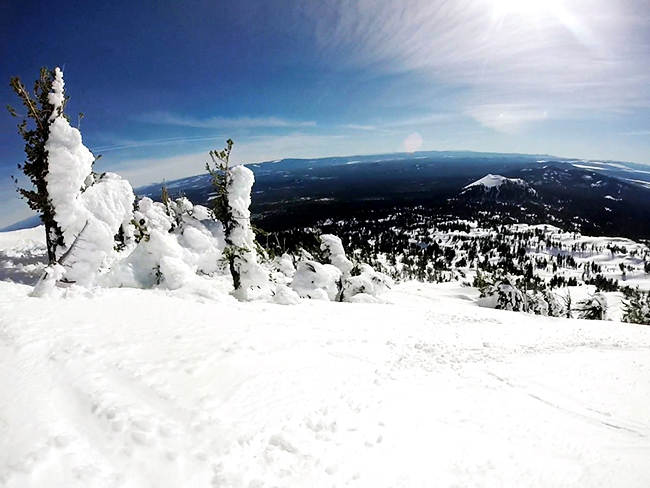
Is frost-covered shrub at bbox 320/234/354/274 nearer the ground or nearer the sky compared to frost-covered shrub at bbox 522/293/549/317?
nearer the sky

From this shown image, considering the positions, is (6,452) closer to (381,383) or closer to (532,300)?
(381,383)

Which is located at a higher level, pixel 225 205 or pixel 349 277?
pixel 225 205

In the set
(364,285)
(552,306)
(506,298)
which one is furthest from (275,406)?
(552,306)

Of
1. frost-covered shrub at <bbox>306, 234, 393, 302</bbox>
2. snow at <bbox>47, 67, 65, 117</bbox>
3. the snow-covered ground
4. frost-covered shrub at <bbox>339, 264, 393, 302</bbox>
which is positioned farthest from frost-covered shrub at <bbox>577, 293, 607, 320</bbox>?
snow at <bbox>47, 67, 65, 117</bbox>

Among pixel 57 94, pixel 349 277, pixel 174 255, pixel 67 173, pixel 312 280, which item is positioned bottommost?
pixel 349 277

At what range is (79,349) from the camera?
8328 millimetres

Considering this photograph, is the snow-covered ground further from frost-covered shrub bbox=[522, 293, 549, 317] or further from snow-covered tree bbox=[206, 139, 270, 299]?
frost-covered shrub bbox=[522, 293, 549, 317]

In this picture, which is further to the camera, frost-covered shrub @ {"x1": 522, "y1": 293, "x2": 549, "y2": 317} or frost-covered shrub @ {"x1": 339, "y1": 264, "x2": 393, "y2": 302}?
frost-covered shrub @ {"x1": 522, "y1": 293, "x2": 549, "y2": 317}

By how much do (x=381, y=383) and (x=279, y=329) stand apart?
4803 mm

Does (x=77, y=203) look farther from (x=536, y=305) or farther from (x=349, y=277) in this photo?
(x=536, y=305)

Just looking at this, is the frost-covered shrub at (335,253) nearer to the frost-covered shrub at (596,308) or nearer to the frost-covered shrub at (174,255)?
the frost-covered shrub at (174,255)

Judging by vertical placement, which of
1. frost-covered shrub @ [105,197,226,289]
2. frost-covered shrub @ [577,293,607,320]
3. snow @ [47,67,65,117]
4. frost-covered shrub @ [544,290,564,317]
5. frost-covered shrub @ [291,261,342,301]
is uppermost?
snow @ [47,67,65,117]

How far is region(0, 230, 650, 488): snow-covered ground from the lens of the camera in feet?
18.6

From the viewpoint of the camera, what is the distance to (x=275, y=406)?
795 centimetres
